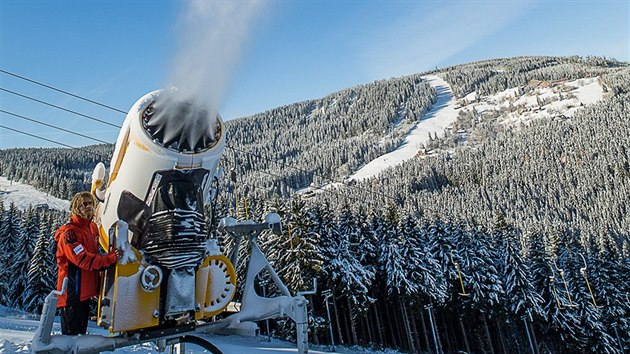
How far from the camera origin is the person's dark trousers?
4.04 m

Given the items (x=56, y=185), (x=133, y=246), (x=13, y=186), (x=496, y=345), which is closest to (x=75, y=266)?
(x=133, y=246)

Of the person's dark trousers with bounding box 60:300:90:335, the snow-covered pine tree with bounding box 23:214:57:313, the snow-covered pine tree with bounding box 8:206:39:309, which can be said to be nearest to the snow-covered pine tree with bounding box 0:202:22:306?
the snow-covered pine tree with bounding box 8:206:39:309

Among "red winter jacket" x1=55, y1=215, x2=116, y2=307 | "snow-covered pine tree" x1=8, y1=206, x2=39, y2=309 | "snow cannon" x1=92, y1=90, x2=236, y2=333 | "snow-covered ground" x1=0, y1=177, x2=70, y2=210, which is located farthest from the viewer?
"snow-covered ground" x1=0, y1=177, x2=70, y2=210

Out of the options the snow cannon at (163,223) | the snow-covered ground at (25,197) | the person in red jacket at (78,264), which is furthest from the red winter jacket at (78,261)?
the snow-covered ground at (25,197)

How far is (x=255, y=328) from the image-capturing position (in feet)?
17.4

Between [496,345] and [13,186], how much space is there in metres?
172

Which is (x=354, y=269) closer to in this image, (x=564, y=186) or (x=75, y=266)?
(x=75, y=266)

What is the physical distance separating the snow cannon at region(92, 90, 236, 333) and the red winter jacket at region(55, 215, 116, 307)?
0.48 ft

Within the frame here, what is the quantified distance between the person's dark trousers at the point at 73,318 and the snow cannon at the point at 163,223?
10.3 inches

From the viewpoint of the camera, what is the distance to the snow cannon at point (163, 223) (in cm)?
399

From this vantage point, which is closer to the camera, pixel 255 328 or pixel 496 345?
pixel 255 328

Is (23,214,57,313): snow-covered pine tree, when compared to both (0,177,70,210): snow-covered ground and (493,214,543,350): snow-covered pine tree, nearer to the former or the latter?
(493,214,543,350): snow-covered pine tree

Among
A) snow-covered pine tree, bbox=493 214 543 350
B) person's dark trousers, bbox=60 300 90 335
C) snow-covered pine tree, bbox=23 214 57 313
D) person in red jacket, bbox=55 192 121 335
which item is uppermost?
snow-covered pine tree, bbox=23 214 57 313

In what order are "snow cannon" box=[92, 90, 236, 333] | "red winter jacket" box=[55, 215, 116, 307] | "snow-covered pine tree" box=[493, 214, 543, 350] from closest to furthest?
"red winter jacket" box=[55, 215, 116, 307]
"snow cannon" box=[92, 90, 236, 333]
"snow-covered pine tree" box=[493, 214, 543, 350]
